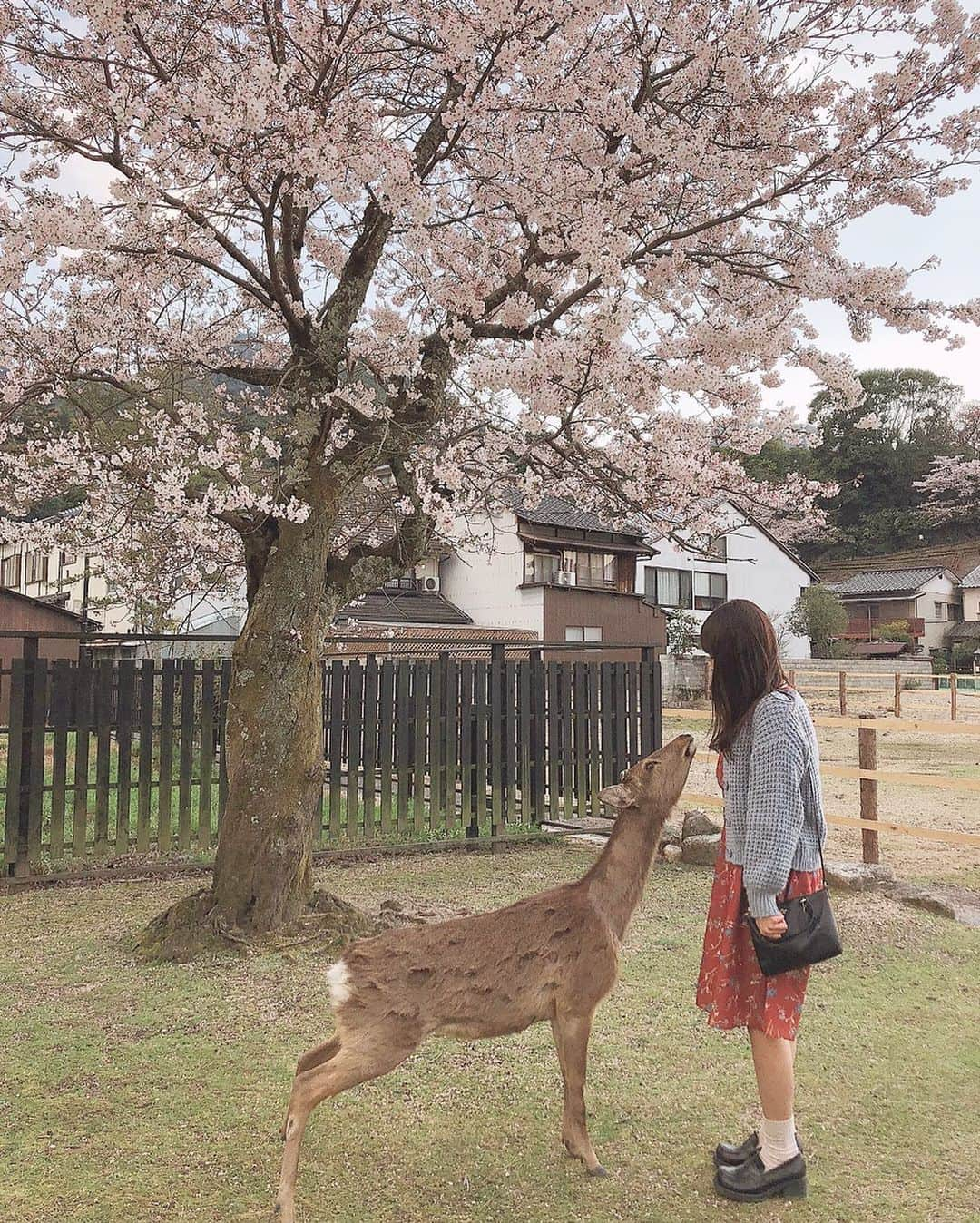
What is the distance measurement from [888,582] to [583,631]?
29.7m

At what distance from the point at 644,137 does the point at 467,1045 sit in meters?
5.42

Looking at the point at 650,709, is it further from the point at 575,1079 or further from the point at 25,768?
the point at 575,1079

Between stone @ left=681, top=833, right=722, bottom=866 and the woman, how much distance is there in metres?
4.82

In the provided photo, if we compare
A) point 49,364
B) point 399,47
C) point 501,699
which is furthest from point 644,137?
point 501,699

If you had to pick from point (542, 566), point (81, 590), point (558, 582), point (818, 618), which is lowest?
point (818, 618)

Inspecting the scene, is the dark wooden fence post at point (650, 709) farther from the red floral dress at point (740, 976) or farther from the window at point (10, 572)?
the window at point (10, 572)

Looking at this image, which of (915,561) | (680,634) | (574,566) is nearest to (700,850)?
(574,566)

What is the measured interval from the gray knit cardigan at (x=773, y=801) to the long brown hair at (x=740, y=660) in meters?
0.05

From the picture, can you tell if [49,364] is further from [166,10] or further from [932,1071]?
[932,1071]

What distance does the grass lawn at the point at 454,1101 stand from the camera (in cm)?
264

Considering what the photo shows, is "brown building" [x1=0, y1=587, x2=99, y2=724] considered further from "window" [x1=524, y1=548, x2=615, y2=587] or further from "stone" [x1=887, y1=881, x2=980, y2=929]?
"stone" [x1=887, y1=881, x2=980, y2=929]

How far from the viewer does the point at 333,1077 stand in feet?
8.21

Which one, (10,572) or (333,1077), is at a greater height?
(10,572)

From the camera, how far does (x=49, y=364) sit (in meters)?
5.70
